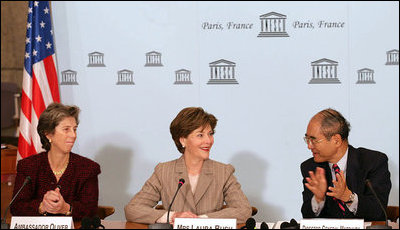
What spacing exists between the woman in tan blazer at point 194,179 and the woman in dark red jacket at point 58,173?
0.34 meters

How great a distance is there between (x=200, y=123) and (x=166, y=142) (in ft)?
5.53

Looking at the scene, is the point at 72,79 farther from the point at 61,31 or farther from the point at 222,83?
the point at 222,83

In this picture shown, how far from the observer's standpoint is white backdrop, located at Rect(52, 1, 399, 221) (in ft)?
16.3

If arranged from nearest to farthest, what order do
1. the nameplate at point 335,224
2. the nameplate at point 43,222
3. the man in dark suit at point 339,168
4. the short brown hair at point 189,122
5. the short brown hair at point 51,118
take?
the nameplate at point 335,224 → the nameplate at point 43,222 → the man in dark suit at point 339,168 → the short brown hair at point 189,122 → the short brown hair at point 51,118

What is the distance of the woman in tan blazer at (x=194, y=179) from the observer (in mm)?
3476

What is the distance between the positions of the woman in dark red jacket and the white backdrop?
146 cm

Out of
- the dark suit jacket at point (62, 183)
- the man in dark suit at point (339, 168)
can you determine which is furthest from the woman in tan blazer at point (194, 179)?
the man in dark suit at point (339, 168)

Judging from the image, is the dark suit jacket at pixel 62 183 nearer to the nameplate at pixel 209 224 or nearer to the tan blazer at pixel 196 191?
the tan blazer at pixel 196 191

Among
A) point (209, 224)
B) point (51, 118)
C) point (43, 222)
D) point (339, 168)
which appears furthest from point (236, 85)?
point (43, 222)

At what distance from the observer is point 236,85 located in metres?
5.08

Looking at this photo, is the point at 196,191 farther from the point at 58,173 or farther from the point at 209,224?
the point at 58,173

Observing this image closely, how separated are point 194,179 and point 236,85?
5.51 ft

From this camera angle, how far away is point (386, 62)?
4926 millimetres

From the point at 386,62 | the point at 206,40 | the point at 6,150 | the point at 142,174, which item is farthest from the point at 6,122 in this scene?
the point at 386,62
